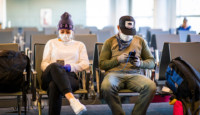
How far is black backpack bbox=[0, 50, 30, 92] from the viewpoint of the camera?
138 inches

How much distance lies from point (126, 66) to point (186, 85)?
76 centimetres

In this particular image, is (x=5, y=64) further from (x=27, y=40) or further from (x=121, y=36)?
(x=27, y=40)

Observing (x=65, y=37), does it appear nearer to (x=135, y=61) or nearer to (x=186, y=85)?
(x=135, y=61)

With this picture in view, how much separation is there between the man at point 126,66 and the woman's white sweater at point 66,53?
24 cm

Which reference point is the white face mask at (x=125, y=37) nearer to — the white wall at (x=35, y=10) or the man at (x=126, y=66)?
the man at (x=126, y=66)

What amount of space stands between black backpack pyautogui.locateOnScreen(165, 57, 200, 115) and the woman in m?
0.92

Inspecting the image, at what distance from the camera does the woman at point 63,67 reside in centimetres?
332

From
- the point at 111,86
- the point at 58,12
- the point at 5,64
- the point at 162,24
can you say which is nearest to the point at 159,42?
the point at 111,86

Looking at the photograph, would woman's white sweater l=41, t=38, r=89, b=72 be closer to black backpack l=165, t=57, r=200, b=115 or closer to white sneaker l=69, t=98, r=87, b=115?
white sneaker l=69, t=98, r=87, b=115

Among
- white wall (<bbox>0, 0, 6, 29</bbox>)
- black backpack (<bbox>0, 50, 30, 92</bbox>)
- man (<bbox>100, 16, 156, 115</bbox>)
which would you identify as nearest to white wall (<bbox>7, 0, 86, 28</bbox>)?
white wall (<bbox>0, 0, 6, 29</bbox>)

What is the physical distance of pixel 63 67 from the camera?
11.7 ft

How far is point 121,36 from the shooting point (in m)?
3.81

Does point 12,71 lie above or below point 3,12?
below

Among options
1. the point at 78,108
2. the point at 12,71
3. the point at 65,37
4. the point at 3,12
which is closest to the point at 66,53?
the point at 65,37
